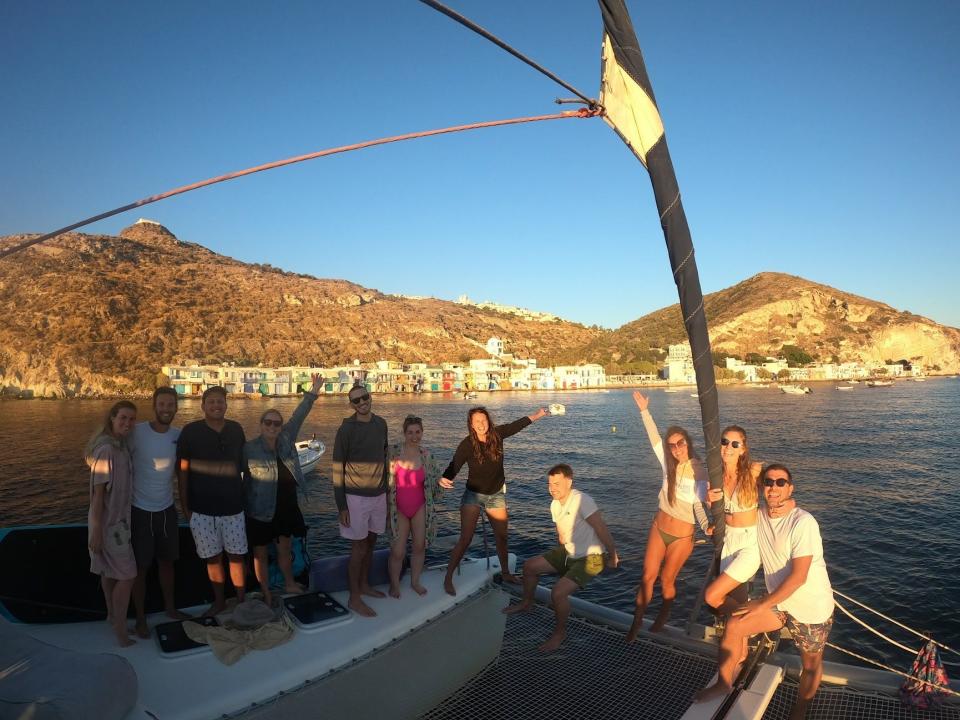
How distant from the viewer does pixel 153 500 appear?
4254 mm

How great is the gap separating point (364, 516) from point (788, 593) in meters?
3.24

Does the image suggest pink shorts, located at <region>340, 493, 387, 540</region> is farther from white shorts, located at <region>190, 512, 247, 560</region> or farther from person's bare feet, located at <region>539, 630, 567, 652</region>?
person's bare feet, located at <region>539, 630, 567, 652</region>

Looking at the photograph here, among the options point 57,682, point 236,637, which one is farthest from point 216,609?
point 57,682

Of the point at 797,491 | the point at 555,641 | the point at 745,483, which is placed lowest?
the point at 797,491

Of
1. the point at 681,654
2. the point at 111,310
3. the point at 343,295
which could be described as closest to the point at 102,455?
the point at 681,654

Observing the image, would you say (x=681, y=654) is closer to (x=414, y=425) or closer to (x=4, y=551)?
(x=414, y=425)

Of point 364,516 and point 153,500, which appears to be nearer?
point 153,500

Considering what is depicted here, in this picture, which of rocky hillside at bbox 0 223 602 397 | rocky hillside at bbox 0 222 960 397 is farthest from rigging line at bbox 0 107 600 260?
rocky hillside at bbox 0 223 602 397

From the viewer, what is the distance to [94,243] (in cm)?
15750

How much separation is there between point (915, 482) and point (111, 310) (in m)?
129

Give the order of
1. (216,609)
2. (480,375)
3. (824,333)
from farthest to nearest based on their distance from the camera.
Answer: (824,333) → (480,375) → (216,609)

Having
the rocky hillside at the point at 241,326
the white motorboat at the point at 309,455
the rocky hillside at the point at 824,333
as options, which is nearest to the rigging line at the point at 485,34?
the white motorboat at the point at 309,455

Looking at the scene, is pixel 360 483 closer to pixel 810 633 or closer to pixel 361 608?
pixel 361 608

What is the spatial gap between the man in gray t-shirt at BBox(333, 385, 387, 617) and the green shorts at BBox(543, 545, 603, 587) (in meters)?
1.58
